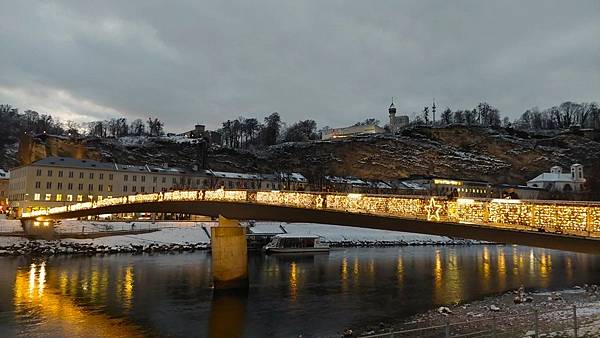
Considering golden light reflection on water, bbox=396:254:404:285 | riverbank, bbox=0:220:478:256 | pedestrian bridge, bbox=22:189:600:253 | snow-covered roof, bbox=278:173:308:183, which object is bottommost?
golden light reflection on water, bbox=396:254:404:285

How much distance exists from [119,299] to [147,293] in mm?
2502

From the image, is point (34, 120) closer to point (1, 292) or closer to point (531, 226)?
point (1, 292)

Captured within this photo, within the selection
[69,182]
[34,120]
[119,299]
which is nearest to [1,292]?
[119,299]

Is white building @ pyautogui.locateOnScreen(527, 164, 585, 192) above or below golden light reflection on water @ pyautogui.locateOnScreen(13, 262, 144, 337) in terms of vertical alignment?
above

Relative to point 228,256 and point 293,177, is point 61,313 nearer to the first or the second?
point 228,256

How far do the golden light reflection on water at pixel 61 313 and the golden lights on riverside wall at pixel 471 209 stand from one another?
11.2m

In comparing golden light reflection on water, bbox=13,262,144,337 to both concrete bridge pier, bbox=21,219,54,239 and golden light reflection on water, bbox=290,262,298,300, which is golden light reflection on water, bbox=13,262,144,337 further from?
concrete bridge pier, bbox=21,219,54,239

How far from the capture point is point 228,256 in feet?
115

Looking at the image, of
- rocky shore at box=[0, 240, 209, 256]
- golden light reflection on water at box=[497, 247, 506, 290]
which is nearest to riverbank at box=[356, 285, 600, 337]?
golden light reflection on water at box=[497, 247, 506, 290]

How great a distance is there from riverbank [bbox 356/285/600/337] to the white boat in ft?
118

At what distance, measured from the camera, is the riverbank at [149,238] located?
5966cm

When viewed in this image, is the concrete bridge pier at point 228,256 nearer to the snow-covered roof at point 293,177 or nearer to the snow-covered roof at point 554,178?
the snow-covered roof at point 293,177

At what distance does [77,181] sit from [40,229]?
35.8 m

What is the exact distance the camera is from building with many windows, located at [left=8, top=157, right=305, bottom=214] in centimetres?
9362
